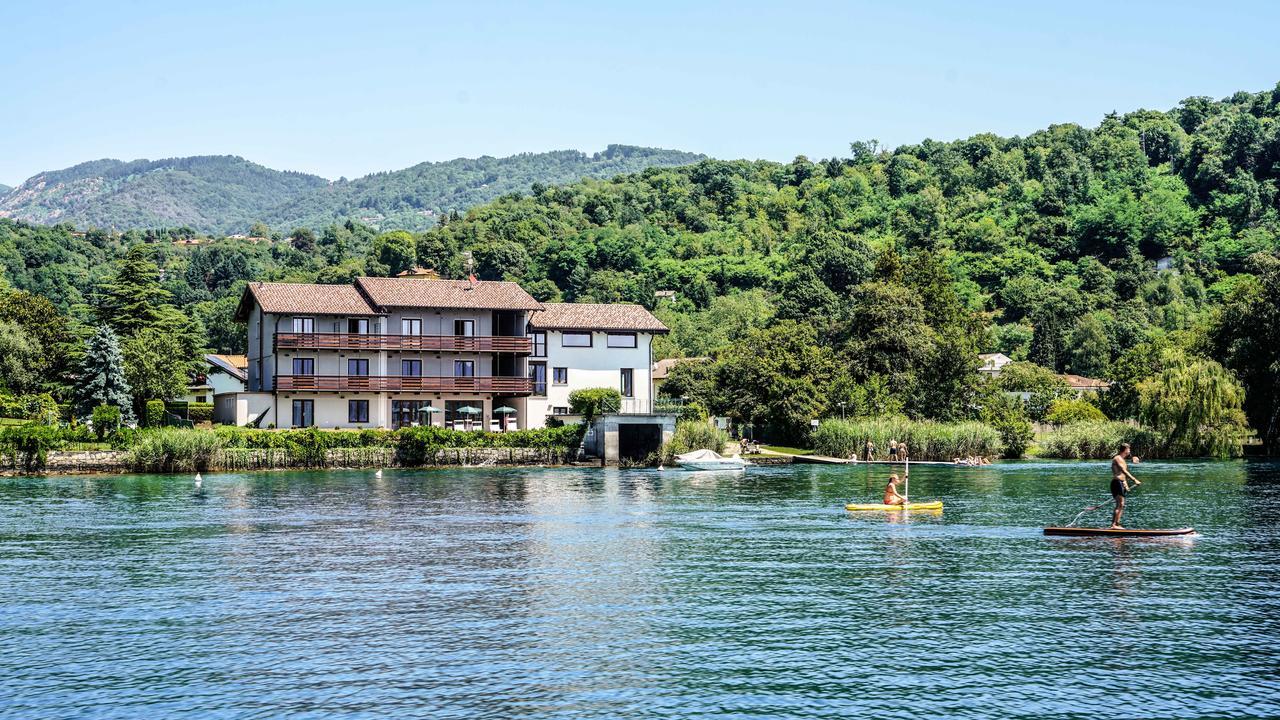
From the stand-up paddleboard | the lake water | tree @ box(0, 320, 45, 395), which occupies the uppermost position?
tree @ box(0, 320, 45, 395)

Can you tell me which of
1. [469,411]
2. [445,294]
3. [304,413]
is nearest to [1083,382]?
[445,294]

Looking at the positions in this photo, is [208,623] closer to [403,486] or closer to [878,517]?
[878,517]

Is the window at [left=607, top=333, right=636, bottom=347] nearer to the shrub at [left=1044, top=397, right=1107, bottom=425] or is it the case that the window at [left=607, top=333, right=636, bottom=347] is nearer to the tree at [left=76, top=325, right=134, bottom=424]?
the tree at [left=76, top=325, right=134, bottom=424]

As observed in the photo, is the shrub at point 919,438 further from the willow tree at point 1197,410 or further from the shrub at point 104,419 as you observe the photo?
the shrub at point 104,419

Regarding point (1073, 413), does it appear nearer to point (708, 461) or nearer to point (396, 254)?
point (708, 461)

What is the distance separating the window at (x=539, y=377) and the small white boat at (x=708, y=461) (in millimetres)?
13146

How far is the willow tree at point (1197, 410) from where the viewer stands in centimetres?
8588

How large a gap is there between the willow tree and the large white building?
36.5 m

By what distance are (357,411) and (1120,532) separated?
59301mm

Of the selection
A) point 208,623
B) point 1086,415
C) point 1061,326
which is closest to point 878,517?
point 208,623

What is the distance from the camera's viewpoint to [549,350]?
90.1 meters

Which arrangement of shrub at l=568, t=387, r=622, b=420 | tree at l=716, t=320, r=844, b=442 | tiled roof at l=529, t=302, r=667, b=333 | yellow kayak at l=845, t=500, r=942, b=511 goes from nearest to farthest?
1. yellow kayak at l=845, t=500, r=942, b=511
2. shrub at l=568, t=387, r=622, b=420
3. tiled roof at l=529, t=302, r=667, b=333
4. tree at l=716, t=320, r=844, b=442

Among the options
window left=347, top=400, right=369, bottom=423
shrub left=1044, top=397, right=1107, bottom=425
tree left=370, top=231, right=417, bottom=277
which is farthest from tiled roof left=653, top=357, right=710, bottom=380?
tree left=370, top=231, right=417, bottom=277

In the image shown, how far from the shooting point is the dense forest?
93.8 metres
